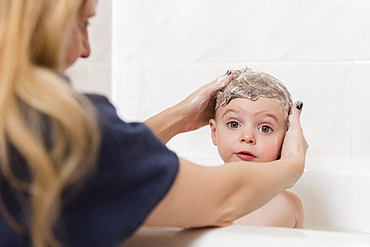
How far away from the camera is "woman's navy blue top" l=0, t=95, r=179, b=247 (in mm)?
723

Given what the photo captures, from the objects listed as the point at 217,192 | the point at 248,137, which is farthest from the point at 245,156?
the point at 217,192

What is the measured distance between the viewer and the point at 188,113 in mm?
1528

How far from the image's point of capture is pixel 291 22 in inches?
76.6

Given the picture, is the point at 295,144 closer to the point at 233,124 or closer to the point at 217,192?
the point at 233,124

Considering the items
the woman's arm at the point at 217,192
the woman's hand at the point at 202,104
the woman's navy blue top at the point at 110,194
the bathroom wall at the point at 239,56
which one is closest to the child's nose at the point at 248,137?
the woman's hand at the point at 202,104

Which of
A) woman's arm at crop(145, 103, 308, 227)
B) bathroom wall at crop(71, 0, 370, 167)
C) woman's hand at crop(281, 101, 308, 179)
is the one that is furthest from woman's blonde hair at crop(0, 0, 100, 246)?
bathroom wall at crop(71, 0, 370, 167)

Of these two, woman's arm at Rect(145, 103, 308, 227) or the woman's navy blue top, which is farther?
woman's arm at Rect(145, 103, 308, 227)

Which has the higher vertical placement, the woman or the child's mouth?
the woman

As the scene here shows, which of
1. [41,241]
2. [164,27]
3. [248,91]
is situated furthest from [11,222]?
[164,27]

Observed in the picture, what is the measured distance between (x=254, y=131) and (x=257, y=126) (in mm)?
15

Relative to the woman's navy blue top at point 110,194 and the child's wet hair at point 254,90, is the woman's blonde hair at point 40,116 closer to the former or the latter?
the woman's navy blue top at point 110,194

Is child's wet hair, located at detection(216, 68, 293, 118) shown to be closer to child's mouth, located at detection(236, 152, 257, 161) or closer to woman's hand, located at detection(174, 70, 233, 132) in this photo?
woman's hand, located at detection(174, 70, 233, 132)

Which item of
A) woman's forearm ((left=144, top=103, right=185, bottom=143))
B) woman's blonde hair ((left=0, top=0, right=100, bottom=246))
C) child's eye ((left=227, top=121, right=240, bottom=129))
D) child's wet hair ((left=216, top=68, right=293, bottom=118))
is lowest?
woman's forearm ((left=144, top=103, right=185, bottom=143))

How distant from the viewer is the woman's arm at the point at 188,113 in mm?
1499
